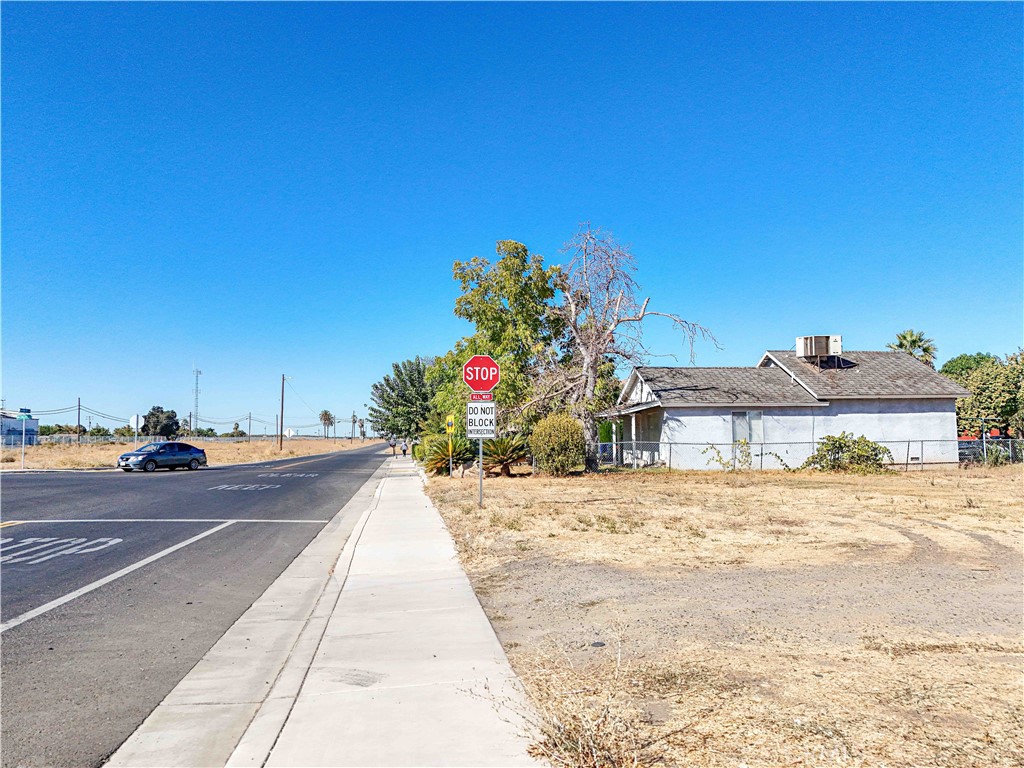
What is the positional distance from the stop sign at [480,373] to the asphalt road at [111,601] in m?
4.41

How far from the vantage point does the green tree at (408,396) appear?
4472cm

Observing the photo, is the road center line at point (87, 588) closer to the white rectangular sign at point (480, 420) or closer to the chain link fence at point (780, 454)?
the white rectangular sign at point (480, 420)

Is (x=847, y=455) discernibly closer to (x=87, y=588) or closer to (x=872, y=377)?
(x=872, y=377)

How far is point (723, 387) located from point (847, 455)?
565cm

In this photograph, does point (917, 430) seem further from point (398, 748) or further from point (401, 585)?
point (398, 748)

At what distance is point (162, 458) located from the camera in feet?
121

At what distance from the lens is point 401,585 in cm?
785

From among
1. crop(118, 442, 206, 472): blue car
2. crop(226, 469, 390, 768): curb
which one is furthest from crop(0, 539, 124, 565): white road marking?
crop(118, 442, 206, 472): blue car

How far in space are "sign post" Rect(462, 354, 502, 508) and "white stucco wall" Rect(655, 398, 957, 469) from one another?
15.3 m

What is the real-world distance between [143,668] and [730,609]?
16.7 feet

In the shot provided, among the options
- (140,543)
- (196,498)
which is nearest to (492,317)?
(196,498)

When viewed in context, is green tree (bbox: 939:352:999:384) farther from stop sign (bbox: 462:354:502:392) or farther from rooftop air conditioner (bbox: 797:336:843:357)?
stop sign (bbox: 462:354:502:392)

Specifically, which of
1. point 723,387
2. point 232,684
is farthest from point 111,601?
point 723,387

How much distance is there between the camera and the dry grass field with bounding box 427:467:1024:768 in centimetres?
364
